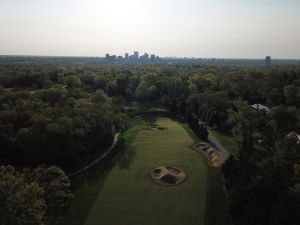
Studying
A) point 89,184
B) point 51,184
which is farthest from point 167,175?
point 51,184

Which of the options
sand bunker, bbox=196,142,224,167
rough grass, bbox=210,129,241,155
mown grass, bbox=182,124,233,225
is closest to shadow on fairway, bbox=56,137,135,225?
sand bunker, bbox=196,142,224,167

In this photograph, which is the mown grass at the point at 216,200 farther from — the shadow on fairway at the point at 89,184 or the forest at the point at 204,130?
the shadow on fairway at the point at 89,184

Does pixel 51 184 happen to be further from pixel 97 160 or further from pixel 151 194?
pixel 97 160

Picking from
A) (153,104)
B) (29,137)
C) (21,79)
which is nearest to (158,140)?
(29,137)

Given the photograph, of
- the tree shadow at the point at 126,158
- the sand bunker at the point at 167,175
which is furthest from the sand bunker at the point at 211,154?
the tree shadow at the point at 126,158

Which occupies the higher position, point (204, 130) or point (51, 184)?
point (51, 184)
